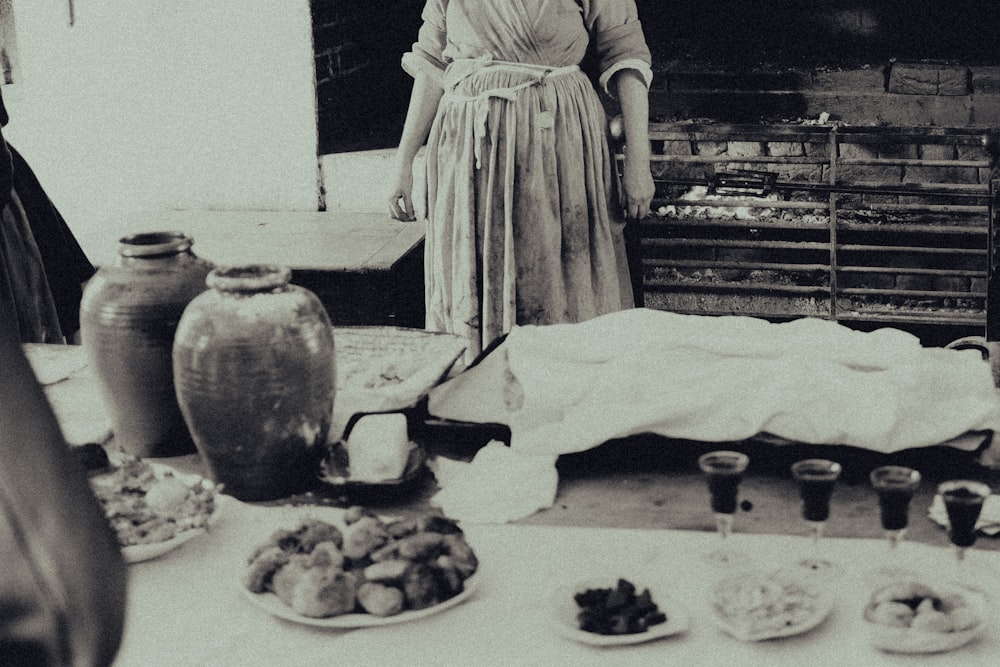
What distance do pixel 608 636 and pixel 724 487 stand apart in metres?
0.23

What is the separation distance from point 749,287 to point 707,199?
13.3 inches

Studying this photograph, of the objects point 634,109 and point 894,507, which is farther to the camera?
point 634,109

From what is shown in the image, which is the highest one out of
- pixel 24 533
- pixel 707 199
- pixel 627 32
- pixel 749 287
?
pixel 627 32

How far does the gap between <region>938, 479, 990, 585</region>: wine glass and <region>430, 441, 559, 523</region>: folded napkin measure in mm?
509

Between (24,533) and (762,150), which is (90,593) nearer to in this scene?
(24,533)

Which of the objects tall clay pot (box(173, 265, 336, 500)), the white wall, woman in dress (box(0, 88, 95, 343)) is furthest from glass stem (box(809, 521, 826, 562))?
the white wall

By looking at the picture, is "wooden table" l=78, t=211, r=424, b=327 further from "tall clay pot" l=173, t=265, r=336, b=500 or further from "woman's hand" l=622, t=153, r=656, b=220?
"tall clay pot" l=173, t=265, r=336, b=500

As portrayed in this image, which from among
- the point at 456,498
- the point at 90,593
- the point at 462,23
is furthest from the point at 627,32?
the point at 90,593

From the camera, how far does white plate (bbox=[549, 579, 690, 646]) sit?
1.22m

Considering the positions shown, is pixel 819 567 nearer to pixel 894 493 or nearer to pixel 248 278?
pixel 894 493

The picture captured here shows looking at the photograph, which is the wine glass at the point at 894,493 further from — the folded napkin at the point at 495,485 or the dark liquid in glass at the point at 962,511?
the folded napkin at the point at 495,485

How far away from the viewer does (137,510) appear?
1.51m

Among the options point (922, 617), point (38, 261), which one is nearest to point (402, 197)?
point (38, 261)

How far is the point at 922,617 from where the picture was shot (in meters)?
1.21
